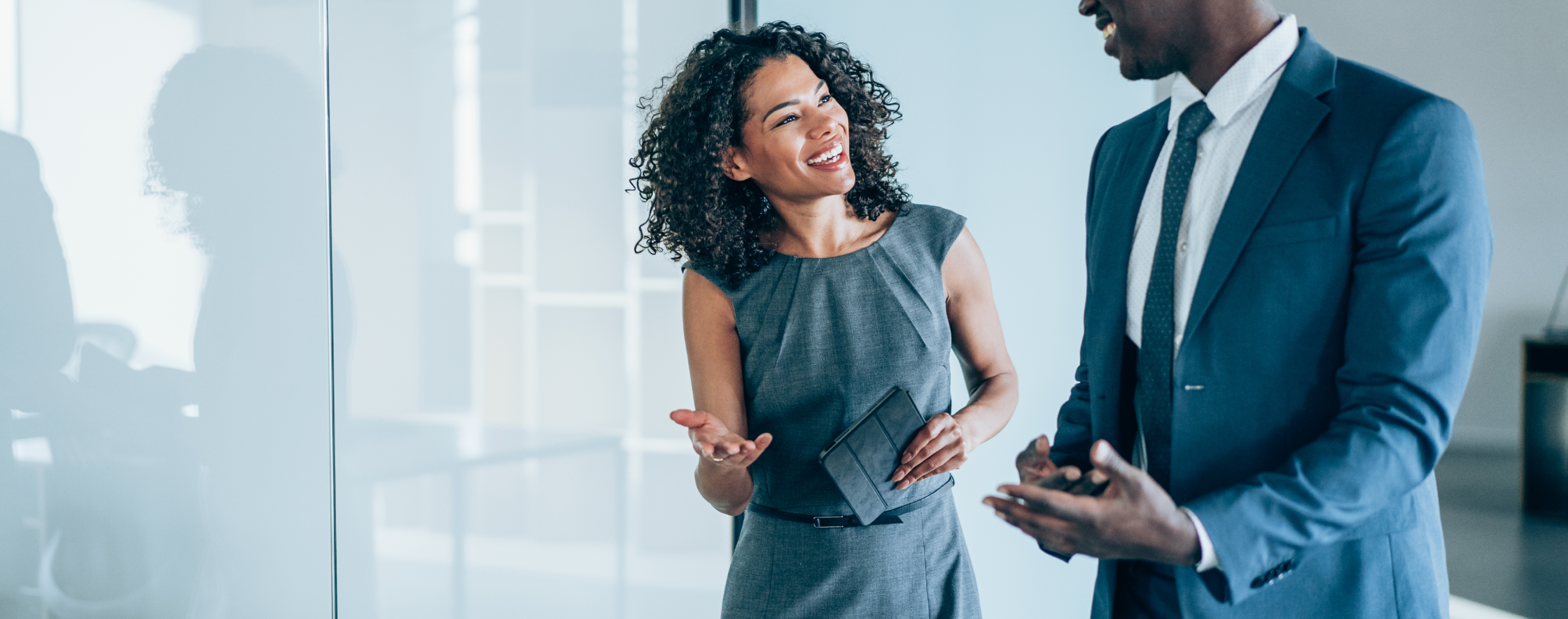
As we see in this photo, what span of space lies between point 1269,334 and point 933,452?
0.59 meters

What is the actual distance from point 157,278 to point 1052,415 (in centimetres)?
241

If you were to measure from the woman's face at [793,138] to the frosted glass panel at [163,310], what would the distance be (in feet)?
2.52

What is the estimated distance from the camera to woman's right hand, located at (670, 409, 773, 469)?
133cm

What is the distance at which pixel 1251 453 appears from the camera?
99cm

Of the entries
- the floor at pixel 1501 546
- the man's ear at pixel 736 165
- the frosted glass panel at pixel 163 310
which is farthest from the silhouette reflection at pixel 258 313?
the floor at pixel 1501 546

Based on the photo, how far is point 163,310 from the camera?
4.72 feet

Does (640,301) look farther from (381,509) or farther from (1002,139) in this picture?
(1002,139)

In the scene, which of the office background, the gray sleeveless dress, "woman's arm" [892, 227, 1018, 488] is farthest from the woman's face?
the office background

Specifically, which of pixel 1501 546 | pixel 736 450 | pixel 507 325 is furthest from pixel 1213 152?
pixel 1501 546

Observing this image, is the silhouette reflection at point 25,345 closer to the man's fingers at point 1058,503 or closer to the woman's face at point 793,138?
the woman's face at point 793,138

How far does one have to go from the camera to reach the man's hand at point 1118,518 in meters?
0.85

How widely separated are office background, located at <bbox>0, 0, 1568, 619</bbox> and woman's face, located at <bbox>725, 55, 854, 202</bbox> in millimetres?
605

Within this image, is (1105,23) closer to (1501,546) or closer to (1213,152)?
(1213,152)

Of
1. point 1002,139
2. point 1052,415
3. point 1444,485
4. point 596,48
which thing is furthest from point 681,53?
point 1444,485
